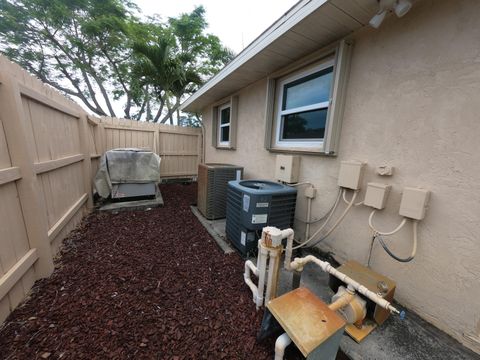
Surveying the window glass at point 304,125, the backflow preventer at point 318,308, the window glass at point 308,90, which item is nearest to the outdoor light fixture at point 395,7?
the window glass at point 308,90

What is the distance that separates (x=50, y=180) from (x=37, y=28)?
1053 cm

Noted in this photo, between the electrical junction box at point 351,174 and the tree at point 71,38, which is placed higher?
the tree at point 71,38

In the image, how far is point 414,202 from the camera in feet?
4.38

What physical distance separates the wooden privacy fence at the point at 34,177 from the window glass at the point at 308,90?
280 cm

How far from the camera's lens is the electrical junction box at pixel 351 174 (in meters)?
1.69

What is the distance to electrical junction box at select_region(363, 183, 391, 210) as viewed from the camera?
1.52 meters

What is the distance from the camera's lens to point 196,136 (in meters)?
6.55

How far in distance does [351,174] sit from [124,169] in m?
3.95

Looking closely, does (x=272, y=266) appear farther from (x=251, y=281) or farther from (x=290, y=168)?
(x=290, y=168)

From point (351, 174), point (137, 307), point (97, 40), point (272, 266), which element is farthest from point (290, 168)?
point (97, 40)

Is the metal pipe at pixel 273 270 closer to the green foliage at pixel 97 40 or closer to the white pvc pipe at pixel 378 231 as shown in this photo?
the white pvc pipe at pixel 378 231

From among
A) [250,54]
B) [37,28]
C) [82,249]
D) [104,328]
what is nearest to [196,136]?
[250,54]

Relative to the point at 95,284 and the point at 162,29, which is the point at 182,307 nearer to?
the point at 95,284

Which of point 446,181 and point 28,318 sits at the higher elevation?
point 446,181
